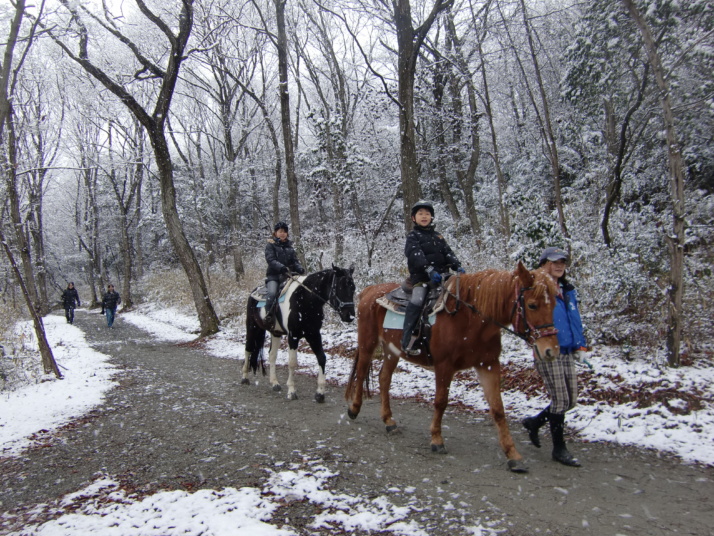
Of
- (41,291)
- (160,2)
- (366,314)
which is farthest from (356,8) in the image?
(41,291)


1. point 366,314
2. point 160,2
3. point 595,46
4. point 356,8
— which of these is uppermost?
point 160,2

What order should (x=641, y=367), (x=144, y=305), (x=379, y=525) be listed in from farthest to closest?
(x=144, y=305) → (x=641, y=367) → (x=379, y=525)

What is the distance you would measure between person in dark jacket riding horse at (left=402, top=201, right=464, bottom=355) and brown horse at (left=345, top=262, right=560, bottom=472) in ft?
0.94

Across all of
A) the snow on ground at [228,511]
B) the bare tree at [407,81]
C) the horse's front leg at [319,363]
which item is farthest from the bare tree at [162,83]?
the snow on ground at [228,511]

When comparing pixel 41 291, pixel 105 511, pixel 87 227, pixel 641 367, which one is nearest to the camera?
pixel 105 511

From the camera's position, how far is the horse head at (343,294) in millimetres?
7242

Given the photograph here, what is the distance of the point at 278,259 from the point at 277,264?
0.35 meters

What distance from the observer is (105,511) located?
376 cm

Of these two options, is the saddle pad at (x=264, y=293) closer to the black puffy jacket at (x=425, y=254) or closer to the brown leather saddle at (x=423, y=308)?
the brown leather saddle at (x=423, y=308)

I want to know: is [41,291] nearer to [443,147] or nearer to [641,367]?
[443,147]

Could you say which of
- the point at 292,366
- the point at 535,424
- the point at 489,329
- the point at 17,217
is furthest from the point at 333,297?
the point at 17,217

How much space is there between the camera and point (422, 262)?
209 inches

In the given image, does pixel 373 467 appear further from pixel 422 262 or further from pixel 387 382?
pixel 422 262

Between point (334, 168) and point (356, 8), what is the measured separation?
649cm
